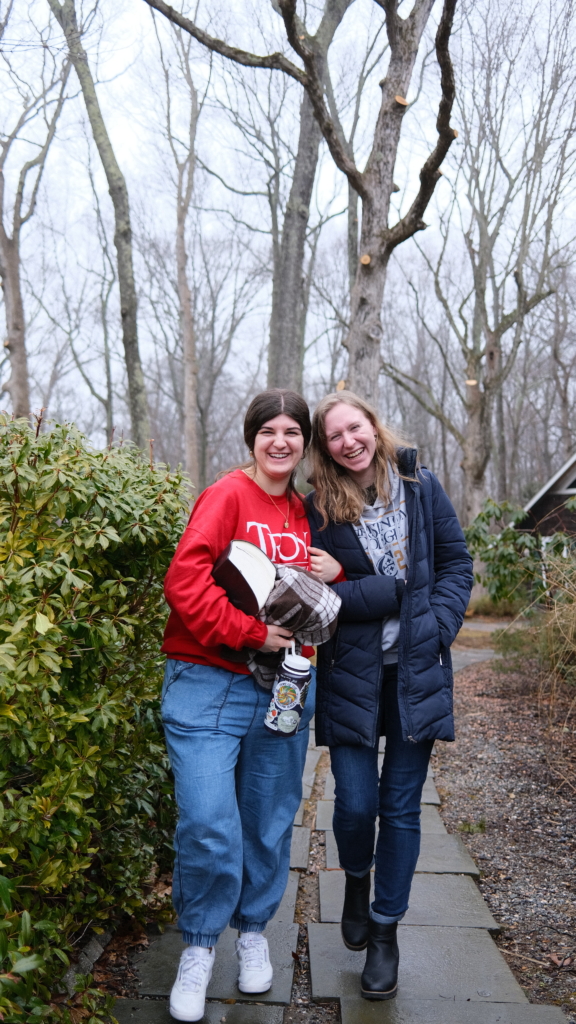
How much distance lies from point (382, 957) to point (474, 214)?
694 inches

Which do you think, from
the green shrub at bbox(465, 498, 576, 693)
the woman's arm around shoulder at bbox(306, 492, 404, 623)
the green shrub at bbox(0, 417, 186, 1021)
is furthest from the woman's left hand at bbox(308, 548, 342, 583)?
the green shrub at bbox(465, 498, 576, 693)

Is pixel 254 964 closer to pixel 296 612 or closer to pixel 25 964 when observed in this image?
pixel 296 612

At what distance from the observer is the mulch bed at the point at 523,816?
2.77m

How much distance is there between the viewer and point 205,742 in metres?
2.32

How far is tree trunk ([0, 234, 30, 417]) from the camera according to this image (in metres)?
14.7

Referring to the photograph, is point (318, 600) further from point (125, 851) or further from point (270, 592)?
point (125, 851)

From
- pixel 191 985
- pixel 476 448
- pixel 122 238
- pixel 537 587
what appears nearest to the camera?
pixel 191 985

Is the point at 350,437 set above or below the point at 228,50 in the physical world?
below

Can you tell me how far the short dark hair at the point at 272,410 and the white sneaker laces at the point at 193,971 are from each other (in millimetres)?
1593

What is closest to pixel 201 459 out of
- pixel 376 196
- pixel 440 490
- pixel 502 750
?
pixel 376 196

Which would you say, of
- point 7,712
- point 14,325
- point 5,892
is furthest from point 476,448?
point 5,892

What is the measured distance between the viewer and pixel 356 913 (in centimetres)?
266

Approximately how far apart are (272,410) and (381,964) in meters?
1.81

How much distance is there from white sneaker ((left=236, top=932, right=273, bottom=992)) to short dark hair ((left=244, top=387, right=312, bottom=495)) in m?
1.61
